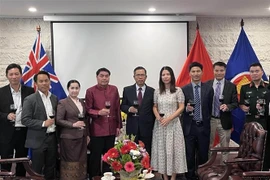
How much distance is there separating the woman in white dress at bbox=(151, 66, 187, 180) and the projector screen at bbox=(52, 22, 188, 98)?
4.51ft

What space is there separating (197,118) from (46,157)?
176 centimetres

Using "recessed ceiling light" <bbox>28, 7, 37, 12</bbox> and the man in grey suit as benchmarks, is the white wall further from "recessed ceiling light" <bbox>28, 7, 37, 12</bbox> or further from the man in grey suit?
the man in grey suit

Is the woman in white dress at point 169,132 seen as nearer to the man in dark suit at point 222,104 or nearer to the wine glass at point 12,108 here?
the man in dark suit at point 222,104

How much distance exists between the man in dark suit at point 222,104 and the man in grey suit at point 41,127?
1.97m

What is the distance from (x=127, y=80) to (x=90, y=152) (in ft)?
→ 5.03

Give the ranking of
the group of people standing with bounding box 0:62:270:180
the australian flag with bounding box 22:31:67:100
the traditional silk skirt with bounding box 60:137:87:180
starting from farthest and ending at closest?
the australian flag with bounding box 22:31:67:100 < the traditional silk skirt with bounding box 60:137:87:180 < the group of people standing with bounding box 0:62:270:180

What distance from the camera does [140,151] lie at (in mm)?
2604

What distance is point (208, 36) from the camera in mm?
5328

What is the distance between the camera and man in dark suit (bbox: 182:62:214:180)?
3.84m

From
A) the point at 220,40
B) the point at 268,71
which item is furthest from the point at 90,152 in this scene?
the point at 268,71

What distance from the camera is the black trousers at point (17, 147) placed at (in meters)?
3.56

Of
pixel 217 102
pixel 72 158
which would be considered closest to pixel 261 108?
pixel 217 102

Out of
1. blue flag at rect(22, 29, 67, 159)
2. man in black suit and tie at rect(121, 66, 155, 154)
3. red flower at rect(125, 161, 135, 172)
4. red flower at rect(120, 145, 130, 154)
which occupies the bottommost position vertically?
red flower at rect(125, 161, 135, 172)

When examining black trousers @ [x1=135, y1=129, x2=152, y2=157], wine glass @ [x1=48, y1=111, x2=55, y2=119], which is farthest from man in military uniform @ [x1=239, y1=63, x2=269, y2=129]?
wine glass @ [x1=48, y1=111, x2=55, y2=119]
